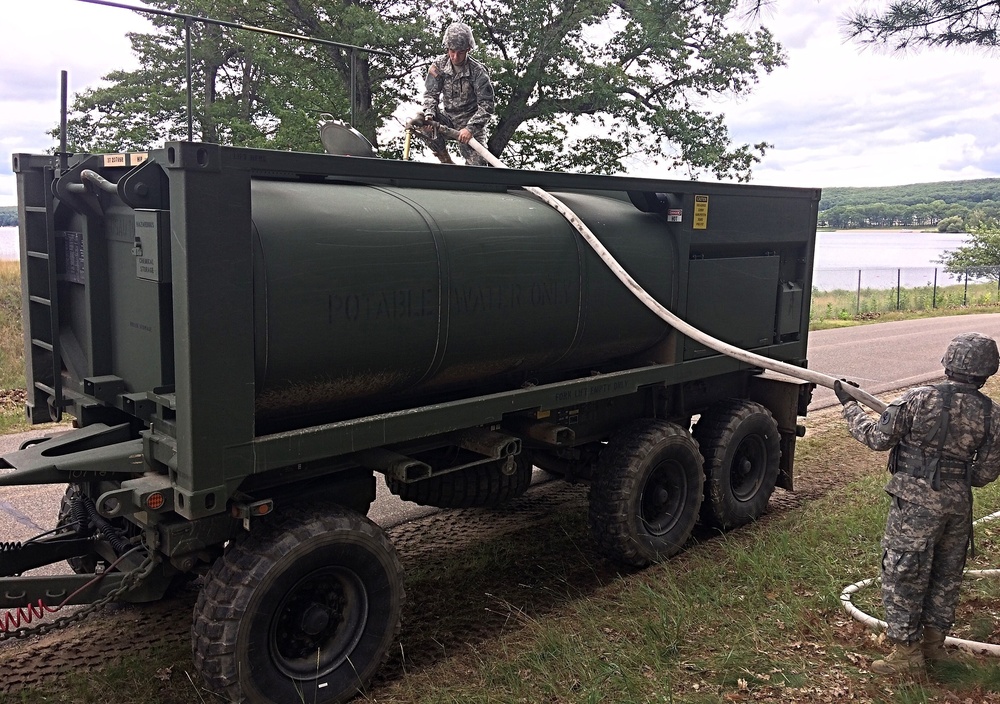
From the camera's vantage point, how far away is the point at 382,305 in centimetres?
418

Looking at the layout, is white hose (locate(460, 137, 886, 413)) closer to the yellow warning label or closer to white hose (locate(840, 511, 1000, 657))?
the yellow warning label

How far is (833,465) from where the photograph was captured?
8.60 meters

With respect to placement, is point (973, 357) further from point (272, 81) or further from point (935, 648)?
point (272, 81)

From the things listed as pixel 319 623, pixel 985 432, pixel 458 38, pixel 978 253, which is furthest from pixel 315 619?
pixel 978 253

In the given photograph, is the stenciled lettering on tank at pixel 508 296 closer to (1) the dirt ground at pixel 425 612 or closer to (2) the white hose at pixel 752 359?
(2) the white hose at pixel 752 359

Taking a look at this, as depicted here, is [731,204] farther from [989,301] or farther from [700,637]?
[989,301]

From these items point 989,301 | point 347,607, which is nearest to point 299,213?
point 347,607

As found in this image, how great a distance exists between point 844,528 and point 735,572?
1.15 m

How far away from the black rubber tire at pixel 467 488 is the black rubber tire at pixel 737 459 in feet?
5.20

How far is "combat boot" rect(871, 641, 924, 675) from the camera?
415 centimetres

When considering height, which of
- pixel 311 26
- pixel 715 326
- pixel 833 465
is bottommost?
pixel 833 465

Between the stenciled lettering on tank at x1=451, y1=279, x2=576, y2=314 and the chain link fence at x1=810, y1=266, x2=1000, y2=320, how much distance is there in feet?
74.4

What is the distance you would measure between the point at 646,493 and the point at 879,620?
5.96 ft

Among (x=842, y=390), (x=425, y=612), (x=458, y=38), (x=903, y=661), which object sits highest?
(x=458, y=38)
